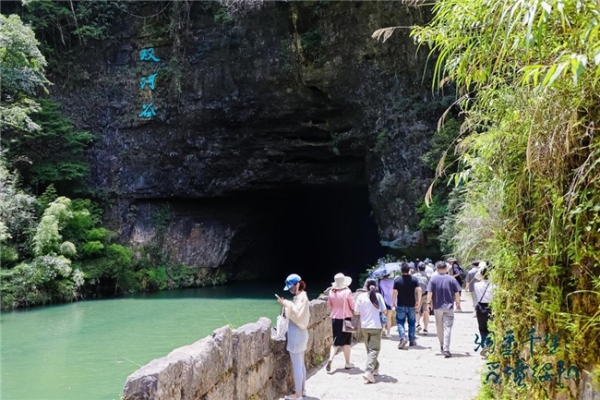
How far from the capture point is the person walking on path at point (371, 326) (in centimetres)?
588

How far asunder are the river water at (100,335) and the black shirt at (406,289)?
4111 millimetres

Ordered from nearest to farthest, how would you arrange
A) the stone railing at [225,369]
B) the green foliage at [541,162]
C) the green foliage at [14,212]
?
the green foliage at [541,162]
the stone railing at [225,369]
the green foliage at [14,212]

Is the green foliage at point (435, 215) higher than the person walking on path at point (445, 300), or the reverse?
the green foliage at point (435, 215)

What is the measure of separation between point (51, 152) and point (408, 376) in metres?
18.9

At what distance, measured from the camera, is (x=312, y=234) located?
33531mm

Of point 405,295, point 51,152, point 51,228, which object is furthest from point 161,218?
point 405,295

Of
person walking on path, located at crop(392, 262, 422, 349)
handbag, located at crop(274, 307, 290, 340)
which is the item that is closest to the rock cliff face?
person walking on path, located at crop(392, 262, 422, 349)

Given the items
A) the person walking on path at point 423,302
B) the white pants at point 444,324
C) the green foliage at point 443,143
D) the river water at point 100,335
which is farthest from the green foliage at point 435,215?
the white pants at point 444,324

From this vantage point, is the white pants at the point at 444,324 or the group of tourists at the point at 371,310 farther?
the white pants at the point at 444,324

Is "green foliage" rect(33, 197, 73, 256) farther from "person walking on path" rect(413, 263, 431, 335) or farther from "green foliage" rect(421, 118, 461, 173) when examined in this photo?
"person walking on path" rect(413, 263, 431, 335)

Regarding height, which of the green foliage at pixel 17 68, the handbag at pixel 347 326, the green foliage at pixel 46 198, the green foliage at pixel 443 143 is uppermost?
the green foliage at pixel 17 68

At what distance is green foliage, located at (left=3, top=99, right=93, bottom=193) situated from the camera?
789 inches

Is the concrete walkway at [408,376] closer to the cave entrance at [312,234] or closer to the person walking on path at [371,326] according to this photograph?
the person walking on path at [371,326]

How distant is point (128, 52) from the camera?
21391 mm
